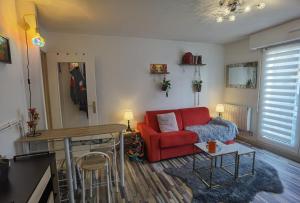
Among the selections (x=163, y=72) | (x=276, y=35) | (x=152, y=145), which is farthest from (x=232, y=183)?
(x=276, y=35)

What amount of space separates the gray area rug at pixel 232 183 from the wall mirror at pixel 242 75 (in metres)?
1.86

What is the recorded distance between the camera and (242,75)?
418 centimetres

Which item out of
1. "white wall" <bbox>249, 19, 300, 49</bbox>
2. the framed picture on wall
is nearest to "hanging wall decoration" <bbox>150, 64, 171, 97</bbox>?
"white wall" <bbox>249, 19, 300, 49</bbox>

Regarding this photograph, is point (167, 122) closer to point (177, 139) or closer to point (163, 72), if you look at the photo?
point (177, 139)

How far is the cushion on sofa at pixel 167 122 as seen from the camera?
3.56 m

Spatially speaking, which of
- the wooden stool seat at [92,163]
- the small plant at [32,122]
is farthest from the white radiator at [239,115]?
the small plant at [32,122]

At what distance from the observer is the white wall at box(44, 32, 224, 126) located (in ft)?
11.4

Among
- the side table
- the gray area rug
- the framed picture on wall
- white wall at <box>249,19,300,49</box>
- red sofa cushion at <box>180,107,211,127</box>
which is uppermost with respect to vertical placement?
white wall at <box>249,19,300,49</box>

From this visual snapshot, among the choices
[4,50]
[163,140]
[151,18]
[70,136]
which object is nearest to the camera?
[4,50]

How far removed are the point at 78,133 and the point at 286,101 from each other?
3.61m

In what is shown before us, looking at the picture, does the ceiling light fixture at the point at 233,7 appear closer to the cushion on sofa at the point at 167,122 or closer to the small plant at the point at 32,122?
the cushion on sofa at the point at 167,122

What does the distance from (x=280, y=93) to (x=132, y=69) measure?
9.82 feet

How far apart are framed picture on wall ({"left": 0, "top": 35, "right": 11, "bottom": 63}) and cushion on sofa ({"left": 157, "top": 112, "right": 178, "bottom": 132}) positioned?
2623 millimetres

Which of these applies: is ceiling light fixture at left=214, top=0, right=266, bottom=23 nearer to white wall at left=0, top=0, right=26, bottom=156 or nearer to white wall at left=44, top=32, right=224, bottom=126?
white wall at left=44, top=32, right=224, bottom=126
